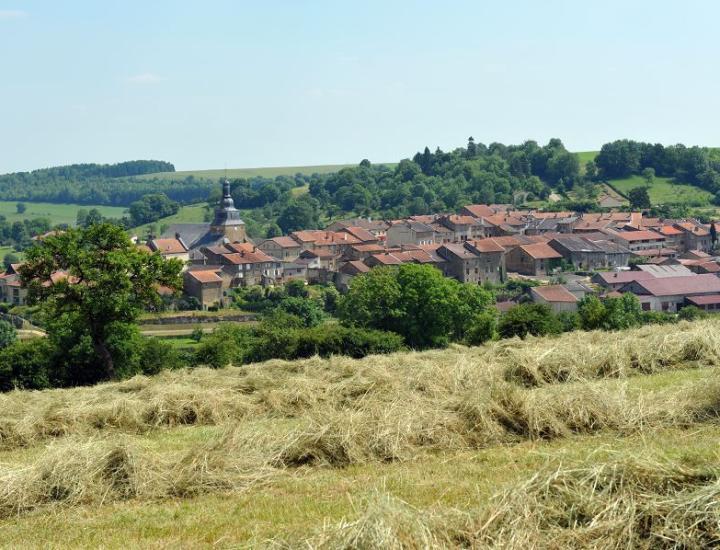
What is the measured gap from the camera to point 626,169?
13400cm

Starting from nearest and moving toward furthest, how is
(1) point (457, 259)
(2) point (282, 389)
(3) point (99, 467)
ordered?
(3) point (99, 467) → (2) point (282, 389) → (1) point (457, 259)

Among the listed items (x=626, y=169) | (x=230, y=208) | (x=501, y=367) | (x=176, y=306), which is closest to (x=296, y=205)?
(x=230, y=208)

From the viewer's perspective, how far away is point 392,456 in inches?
332

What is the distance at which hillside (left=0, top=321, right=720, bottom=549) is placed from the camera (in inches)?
232

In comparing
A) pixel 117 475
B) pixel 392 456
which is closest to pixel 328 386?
pixel 392 456

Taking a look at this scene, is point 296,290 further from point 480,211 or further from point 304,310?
point 480,211

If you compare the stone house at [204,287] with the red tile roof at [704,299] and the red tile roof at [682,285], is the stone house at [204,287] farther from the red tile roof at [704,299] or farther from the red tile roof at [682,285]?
the red tile roof at [704,299]

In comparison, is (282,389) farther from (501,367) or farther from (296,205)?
(296,205)

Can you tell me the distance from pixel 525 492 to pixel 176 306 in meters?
67.8

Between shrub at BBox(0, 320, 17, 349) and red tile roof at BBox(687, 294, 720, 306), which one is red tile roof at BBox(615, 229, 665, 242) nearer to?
red tile roof at BBox(687, 294, 720, 306)

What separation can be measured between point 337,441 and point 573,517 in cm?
302

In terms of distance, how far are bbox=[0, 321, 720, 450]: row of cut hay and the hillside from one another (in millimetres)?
33

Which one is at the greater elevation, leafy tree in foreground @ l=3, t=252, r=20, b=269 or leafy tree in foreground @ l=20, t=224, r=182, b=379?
leafy tree in foreground @ l=20, t=224, r=182, b=379

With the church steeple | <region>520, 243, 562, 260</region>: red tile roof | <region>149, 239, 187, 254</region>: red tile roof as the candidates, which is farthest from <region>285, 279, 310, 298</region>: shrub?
the church steeple
